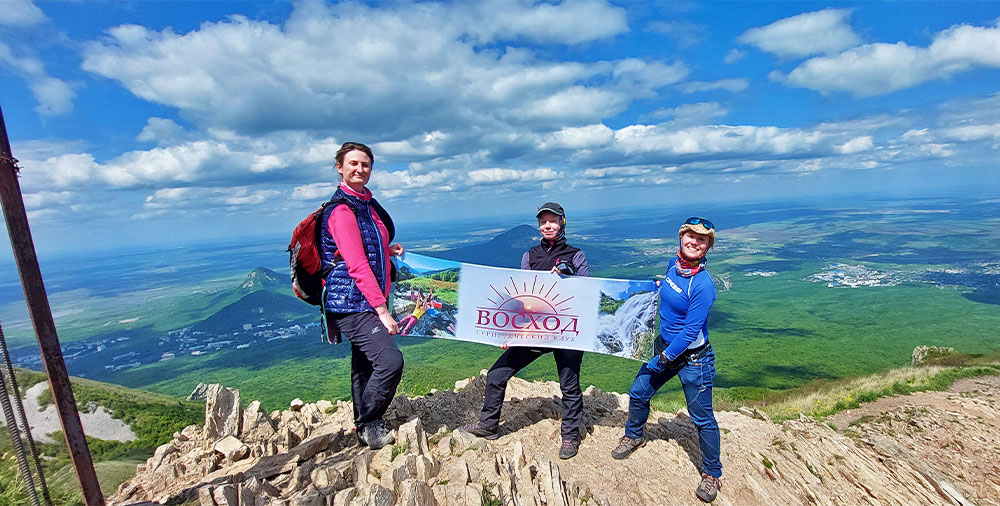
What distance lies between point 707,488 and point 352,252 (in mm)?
5838

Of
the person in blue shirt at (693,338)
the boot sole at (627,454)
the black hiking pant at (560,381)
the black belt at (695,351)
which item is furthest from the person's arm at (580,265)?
the boot sole at (627,454)

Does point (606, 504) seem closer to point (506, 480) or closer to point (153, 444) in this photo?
point (506, 480)

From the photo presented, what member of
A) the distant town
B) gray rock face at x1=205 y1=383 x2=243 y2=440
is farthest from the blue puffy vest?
the distant town

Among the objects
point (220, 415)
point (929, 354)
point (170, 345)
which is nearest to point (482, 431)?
point (220, 415)

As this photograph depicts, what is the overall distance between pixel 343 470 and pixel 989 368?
2517 cm

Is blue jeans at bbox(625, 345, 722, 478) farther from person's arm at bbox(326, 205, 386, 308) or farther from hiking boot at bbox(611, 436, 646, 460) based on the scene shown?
person's arm at bbox(326, 205, 386, 308)

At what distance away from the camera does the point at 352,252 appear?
525 centimetres

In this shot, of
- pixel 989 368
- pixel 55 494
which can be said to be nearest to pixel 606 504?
pixel 55 494

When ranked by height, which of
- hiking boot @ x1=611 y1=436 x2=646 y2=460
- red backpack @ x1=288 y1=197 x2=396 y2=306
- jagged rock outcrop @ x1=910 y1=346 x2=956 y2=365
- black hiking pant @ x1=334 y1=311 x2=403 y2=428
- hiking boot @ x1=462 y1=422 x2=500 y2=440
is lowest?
jagged rock outcrop @ x1=910 y1=346 x2=956 y2=365

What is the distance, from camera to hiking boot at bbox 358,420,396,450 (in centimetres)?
608

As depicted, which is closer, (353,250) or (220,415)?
(353,250)

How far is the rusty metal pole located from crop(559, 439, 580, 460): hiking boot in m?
5.52

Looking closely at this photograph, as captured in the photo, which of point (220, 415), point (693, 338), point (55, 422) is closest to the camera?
point (693, 338)

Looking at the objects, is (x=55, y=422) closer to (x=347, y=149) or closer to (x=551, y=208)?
(x=347, y=149)
